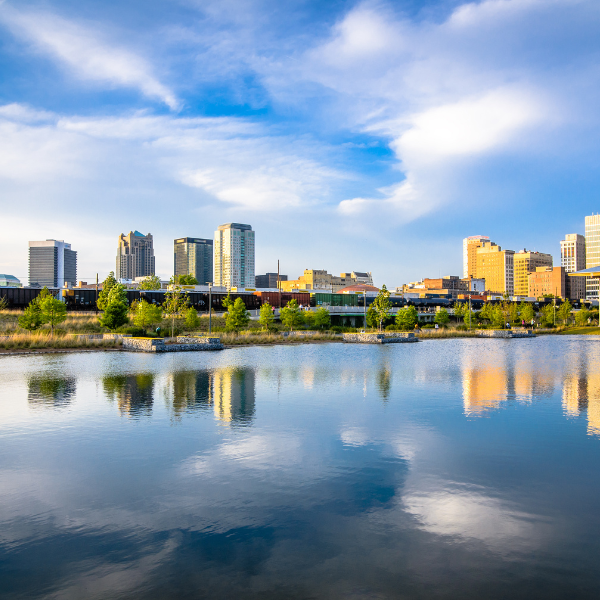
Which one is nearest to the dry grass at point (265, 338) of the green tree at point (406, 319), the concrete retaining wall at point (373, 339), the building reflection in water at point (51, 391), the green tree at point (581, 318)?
the concrete retaining wall at point (373, 339)

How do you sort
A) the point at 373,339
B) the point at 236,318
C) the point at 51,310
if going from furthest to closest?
the point at 373,339, the point at 236,318, the point at 51,310

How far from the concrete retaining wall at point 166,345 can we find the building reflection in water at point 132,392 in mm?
15427

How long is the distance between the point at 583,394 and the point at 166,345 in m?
33.1

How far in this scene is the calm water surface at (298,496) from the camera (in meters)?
7.45

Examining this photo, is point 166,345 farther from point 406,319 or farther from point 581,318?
point 581,318

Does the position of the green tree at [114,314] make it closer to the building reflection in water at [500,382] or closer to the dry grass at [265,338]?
the dry grass at [265,338]

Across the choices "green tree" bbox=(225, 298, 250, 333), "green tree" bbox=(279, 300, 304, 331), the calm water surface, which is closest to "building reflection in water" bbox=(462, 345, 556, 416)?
the calm water surface

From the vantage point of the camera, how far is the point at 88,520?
9.21 meters

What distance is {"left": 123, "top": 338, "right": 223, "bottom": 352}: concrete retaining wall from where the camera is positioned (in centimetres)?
4342

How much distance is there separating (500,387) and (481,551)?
706 inches

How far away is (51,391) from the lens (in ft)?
72.9

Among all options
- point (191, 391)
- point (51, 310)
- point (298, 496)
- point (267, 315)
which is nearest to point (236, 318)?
point (267, 315)

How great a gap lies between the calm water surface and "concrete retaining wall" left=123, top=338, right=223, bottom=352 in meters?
21.6

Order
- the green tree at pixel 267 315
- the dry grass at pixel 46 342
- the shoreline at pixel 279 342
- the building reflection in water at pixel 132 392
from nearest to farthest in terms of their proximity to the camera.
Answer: the building reflection in water at pixel 132 392
the shoreline at pixel 279 342
the dry grass at pixel 46 342
the green tree at pixel 267 315
